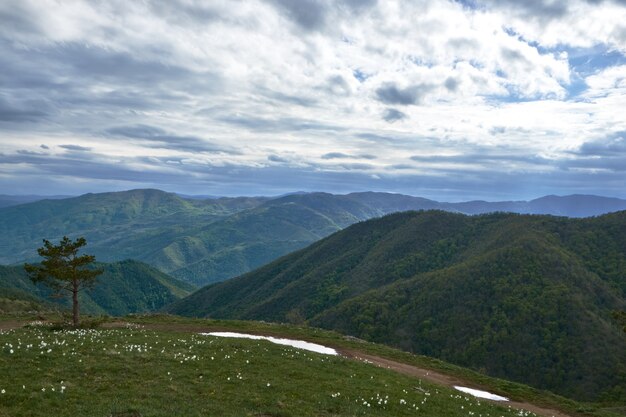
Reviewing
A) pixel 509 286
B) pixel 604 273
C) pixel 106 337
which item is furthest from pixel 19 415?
pixel 604 273

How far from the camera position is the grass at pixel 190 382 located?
2001 cm

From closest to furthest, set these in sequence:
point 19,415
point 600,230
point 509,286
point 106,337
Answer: point 19,415 → point 106,337 → point 509,286 → point 600,230

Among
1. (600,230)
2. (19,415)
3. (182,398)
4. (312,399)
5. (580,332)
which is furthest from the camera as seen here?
(600,230)

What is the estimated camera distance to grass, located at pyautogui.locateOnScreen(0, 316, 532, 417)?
65.7ft

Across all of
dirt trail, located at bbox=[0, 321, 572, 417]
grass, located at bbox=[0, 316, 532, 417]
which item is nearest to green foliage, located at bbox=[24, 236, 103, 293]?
dirt trail, located at bbox=[0, 321, 572, 417]

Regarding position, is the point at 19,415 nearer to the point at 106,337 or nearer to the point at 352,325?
the point at 106,337

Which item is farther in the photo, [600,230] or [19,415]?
[600,230]

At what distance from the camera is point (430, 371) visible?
42.5 m

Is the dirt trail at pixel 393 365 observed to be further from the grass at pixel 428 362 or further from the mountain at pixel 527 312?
the mountain at pixel 527 312

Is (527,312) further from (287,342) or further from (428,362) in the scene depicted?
(287,342)

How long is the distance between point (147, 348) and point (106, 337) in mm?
5797

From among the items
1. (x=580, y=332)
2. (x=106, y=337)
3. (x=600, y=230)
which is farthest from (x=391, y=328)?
(x=106, y=337)

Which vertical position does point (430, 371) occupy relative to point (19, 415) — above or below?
below

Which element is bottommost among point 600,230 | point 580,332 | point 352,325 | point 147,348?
point 352,325
